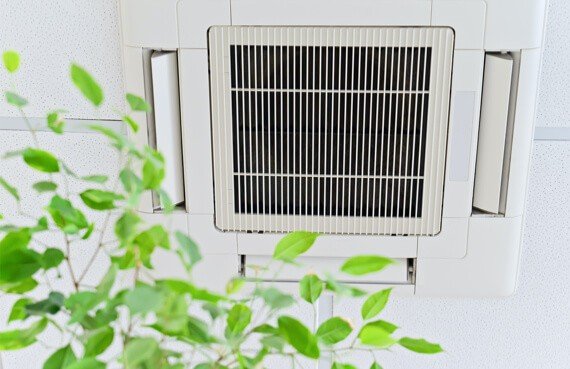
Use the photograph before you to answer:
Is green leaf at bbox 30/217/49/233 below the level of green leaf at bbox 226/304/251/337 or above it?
above

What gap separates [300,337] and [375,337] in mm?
58

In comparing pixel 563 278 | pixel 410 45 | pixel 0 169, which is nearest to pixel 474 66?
pixel 410 45

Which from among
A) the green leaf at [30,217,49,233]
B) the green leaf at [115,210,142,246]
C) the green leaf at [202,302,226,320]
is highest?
the green leaf at [115,210,142,246]

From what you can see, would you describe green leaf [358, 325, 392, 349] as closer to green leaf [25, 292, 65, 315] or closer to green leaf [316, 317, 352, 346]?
green leaf [316, 317, 352, 346]

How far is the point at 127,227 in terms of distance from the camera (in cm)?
39

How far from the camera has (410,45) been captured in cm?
67

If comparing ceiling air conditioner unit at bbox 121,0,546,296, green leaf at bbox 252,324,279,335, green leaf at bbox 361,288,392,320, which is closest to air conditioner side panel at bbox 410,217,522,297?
ceiling air conditioner unit at bbox 121,0,546,296

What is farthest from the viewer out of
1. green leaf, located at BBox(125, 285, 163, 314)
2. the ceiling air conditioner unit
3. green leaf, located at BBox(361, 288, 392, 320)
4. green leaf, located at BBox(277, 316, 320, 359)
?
the ceiling air conditioner unit

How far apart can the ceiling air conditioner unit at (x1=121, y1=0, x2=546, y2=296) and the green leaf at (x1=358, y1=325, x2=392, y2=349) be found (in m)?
0.26

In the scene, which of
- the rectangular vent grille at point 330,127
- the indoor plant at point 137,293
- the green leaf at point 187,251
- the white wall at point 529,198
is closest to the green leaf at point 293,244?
the indoor plant at point 137,293

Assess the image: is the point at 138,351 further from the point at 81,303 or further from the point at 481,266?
the point at 481,266

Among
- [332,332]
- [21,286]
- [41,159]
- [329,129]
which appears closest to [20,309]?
[21,286]

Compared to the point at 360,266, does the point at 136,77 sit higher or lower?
higher

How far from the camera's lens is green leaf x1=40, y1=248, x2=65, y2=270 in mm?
465
